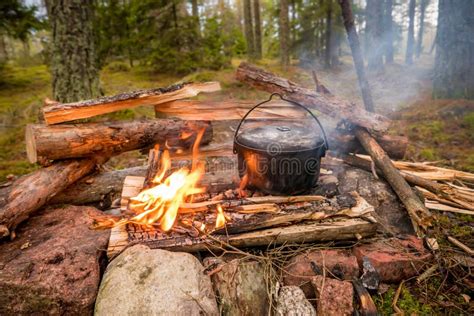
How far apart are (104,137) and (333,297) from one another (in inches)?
109

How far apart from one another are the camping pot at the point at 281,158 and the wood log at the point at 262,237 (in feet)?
1.38

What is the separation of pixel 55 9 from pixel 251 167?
488 centimetres

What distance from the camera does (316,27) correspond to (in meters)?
15.2

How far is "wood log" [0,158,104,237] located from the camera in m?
2.55

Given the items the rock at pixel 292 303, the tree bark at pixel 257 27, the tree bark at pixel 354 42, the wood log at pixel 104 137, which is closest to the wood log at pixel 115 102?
the wood log at pixel 104 137

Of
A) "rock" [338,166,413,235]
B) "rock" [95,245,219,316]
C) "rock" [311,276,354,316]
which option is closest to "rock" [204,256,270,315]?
"rock" [95,245,219,316]

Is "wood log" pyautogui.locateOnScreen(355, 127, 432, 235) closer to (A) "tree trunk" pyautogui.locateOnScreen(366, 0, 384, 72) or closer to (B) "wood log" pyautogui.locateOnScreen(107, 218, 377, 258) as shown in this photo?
(B) "wood log" pyautogui.locateOnScreen(107, 218, 377, 258)

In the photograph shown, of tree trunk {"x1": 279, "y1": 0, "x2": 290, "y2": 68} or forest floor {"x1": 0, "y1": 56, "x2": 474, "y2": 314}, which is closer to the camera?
forest floor {"x1": 0, "y1": 56, "x2": 474, "y2": 314}

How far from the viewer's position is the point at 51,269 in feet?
7.39

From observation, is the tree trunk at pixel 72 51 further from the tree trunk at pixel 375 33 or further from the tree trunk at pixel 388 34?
the tree trunk at pixel 388 34

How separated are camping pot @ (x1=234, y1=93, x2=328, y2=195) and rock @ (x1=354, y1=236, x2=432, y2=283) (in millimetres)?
806

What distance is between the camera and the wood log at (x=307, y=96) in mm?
3607

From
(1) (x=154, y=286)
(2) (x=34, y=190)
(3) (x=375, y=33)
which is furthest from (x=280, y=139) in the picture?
(3) (x=375, y=33)

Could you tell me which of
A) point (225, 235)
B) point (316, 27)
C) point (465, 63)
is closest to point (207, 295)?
point (225, 235)
